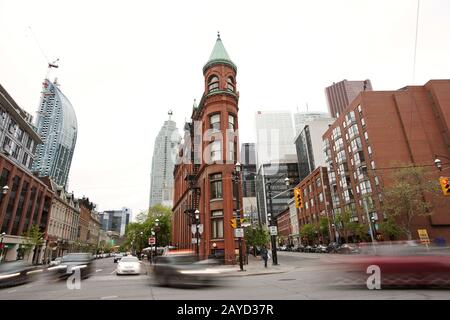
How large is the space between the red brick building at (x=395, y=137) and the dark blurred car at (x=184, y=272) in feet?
155

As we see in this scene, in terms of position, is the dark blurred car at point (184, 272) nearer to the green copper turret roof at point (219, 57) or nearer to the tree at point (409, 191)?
the green copper turret roof at point (219, 57)

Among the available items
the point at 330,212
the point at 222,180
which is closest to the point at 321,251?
the point at 330,212

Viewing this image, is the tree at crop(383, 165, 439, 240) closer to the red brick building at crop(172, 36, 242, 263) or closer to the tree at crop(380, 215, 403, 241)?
the tree at crop(380, 215, 403, 241)

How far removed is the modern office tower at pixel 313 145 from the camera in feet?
358

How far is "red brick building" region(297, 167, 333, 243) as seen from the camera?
7225cm

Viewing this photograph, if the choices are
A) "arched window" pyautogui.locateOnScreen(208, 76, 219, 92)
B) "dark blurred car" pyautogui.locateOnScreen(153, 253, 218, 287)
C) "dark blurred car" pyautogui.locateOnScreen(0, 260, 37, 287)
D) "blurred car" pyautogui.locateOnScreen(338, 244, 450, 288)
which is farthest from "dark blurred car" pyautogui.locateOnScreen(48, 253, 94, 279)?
"arched window" pyautogui.locateOnScreen(208, 76, 219, 92)

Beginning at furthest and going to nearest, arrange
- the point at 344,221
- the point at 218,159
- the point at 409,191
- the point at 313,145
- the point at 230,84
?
the point at 313,145 → the point at 344,221 → the point at 409,191 → the point at 230,84 → the point at 218,159

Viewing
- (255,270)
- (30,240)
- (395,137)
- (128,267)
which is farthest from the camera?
(395,137)

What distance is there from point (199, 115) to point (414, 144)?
148 feet

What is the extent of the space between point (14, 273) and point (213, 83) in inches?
1065

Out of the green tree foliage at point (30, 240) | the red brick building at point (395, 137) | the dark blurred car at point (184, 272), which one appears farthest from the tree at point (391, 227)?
the green tree foliage at point (30, 240)

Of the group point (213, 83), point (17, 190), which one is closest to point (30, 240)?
point (17, 190)

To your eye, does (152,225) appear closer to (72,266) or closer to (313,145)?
(72,266)

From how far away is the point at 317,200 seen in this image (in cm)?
7800
